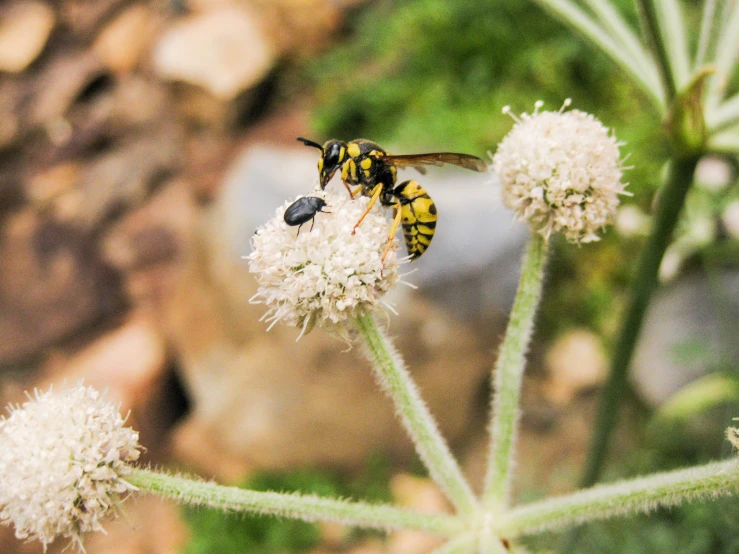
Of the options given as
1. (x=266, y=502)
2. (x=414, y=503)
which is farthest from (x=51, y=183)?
(x=266, y=502)

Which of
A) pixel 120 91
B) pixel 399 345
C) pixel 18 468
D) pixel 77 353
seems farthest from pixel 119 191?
pixel 18 468

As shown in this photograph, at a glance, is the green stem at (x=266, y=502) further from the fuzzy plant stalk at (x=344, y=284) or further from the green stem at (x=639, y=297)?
the green stem at (x=639, y=297)

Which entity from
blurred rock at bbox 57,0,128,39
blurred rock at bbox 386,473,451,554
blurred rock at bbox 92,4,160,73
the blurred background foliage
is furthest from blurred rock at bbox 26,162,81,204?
blurred rock at bbox 386,473,451,554

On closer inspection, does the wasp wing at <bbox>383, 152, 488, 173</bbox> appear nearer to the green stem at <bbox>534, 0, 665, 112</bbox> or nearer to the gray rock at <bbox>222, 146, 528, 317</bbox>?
the green stem at <bbox>534, 0, 665, 112</bbox>

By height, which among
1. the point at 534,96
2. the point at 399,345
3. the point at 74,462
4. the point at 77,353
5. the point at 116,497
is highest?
the point at 77,353

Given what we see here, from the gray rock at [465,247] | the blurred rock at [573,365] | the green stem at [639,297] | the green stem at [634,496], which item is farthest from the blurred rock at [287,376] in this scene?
the green stem at [634,496]

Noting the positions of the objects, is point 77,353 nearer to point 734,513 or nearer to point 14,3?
point 14,3

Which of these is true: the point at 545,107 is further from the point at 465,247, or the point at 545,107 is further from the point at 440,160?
the point at 440,160
